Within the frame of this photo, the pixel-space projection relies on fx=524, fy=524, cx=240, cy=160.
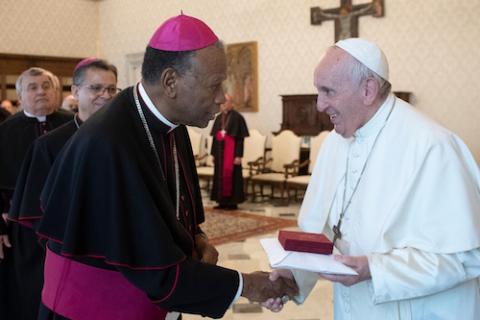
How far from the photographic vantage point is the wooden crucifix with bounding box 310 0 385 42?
30.8 ft

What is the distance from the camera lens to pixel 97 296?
72.0 inches

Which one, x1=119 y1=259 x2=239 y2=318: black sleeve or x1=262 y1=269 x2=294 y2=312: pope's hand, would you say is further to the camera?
x1=262 y1=269 x2=294 y2=312: pope's hand

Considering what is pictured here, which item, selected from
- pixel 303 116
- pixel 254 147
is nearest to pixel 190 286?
pixel 303 116

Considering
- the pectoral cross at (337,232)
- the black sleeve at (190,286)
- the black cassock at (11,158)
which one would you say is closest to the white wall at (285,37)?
the black cassock at (11,158)

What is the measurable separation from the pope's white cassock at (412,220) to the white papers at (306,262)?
15cm

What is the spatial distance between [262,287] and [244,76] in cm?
1001

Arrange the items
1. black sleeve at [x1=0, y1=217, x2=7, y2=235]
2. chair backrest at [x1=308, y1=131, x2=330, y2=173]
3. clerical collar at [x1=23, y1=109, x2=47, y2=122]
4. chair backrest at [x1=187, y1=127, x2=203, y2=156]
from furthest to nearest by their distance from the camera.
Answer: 1. chair backrest at [x1=187, y1=127, x2=203, y2=156]
2. chair backrest at [x1=308, y1=131, x2=330, y2=173]
3. clerical collar at [x1=23, y1=109, x2=47, y2=122]
4. black sleeve at [x1=0, y1=217, x2=7, y2=235]

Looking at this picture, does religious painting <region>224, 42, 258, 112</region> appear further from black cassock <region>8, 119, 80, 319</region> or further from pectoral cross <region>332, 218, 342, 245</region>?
pectoral cross <region>332, 218, 342, 245</region>

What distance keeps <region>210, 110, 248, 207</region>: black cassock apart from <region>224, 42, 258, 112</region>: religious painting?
252cm

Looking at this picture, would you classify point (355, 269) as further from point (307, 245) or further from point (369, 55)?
point (369, 55)

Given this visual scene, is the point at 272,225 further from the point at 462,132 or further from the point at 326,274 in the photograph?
the point at 326,274

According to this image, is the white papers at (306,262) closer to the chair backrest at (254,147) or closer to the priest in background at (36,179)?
the priest in background at (36,179)

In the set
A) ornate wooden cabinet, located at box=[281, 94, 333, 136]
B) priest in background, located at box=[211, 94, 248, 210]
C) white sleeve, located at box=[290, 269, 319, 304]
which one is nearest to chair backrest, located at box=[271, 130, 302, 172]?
ornate wooden cabinet, located at box=[281, 94, 333, 136]

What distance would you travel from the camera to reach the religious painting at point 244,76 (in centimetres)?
1155
